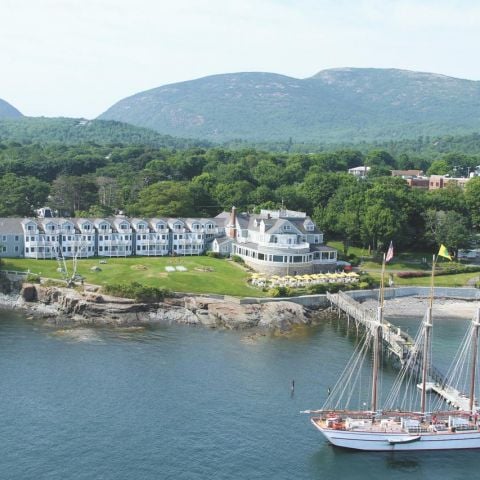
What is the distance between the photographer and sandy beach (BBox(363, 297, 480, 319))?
98.6 metres

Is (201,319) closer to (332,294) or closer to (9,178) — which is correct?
(332,294)

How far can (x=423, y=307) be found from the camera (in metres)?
102

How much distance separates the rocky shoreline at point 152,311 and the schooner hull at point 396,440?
33057 millimetres

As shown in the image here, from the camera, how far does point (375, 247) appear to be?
127m

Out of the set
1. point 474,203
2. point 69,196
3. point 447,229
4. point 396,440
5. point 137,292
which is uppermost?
point 474,203

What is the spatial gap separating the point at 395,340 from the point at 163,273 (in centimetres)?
3863

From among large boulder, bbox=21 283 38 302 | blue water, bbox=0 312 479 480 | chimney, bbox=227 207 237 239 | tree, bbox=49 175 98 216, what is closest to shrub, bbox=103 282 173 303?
blue water, bbox=0 312 479 480

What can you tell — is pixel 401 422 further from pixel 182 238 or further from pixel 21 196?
pixel 21 196

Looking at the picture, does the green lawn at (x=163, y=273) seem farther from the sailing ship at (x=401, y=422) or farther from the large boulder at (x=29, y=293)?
the sailing ship at (x=401, y=422)

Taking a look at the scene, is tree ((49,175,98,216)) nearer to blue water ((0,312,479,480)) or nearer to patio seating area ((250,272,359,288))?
patio seating area ((250,272,359,288))

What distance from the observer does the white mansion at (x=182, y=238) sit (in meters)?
109

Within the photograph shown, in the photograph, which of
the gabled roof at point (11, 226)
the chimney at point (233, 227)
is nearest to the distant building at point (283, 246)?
the chimney at point (233, 227)

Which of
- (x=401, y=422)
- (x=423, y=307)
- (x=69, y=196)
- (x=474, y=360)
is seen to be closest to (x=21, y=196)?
(x=69, y=196)

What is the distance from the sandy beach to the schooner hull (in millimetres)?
40732
